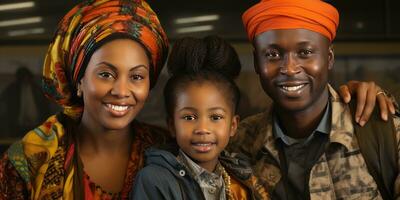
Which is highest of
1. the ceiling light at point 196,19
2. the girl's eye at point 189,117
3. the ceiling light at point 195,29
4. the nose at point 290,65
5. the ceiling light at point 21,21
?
the ceiling light at point 21,21

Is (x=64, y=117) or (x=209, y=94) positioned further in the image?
(x=64, y=117)

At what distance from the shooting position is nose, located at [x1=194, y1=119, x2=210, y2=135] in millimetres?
2045

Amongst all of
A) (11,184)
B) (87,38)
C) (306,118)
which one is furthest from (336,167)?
(11,184)

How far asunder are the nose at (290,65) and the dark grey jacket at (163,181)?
0.52 metres

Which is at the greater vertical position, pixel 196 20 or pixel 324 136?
pixel 196 20

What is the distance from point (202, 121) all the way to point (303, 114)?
1.52ft

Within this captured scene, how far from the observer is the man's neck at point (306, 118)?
7.55 ft

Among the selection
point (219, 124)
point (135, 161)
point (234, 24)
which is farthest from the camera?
point (234, 24)

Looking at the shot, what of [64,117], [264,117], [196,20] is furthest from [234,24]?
[64,117]

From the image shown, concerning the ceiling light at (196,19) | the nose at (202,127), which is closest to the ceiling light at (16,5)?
the ceiling light at (196,19)

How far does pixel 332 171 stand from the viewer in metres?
2.20

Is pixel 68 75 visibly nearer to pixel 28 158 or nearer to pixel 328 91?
pixel 28 158

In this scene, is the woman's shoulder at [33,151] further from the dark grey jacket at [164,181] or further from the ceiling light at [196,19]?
the ceiling light at [196,19]

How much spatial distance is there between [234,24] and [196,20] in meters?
0.29
